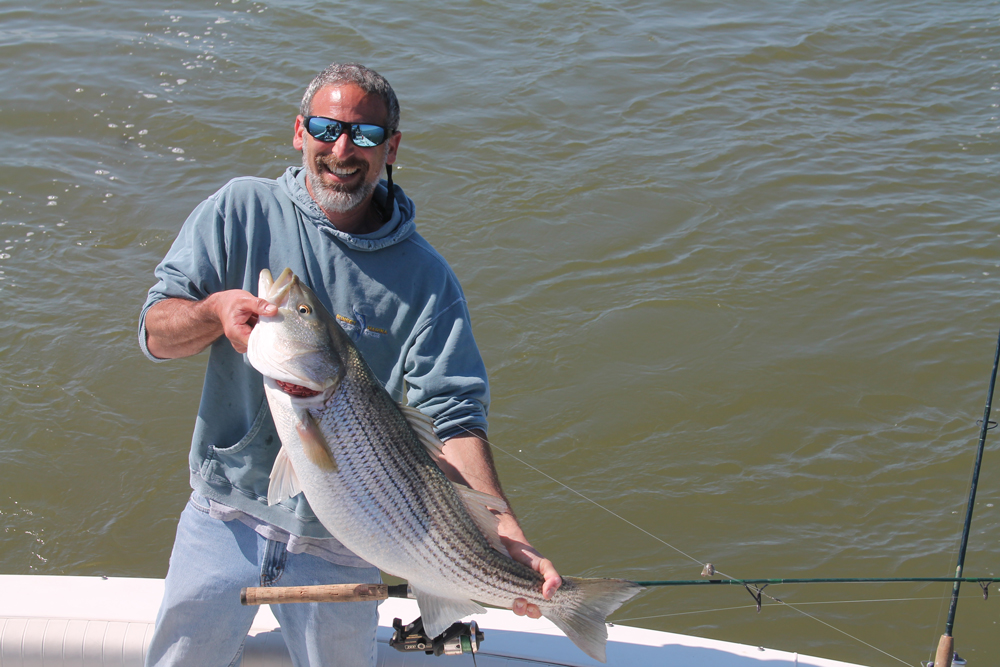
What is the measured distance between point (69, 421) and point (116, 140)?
12.8ft

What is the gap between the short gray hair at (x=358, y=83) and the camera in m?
2.94

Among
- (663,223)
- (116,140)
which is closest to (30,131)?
(116,140)

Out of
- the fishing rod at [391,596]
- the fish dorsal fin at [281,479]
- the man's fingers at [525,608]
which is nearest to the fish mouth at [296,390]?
the fish dorsal fin at [281,479]

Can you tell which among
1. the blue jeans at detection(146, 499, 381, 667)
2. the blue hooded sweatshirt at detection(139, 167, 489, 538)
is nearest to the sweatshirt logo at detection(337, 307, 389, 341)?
the blue hooded sweatshirt at detection(139, 167, 489, 538)

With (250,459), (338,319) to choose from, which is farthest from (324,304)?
(250,459)

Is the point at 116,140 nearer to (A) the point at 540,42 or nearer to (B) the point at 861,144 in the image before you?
(A) the point at 540,42

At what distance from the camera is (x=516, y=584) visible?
285cm

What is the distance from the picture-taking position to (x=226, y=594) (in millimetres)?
3068

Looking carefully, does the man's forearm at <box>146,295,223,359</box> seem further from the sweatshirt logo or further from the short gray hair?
the short gray hair

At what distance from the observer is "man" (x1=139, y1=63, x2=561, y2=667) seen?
2939 millimetres

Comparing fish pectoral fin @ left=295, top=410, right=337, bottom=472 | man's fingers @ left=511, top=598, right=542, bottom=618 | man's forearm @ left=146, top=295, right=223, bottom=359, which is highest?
man's forearm @ left=146, top=295, right=223, bottom=359

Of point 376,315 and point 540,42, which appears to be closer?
point 376,315

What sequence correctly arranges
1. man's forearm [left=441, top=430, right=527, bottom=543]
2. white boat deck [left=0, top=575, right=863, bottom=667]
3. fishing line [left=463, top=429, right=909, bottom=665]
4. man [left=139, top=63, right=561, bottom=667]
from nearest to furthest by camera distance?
man [left=139, top=63, right=561, bottom=667] → man's forearm [left=441, top=430, right=527, bottom=543] → white boat deck [left=0, top=575, right=863, bottom=667] → fishing line [left=463, top=429, right=909, bottom=665]

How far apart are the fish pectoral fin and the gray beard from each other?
785 mm
